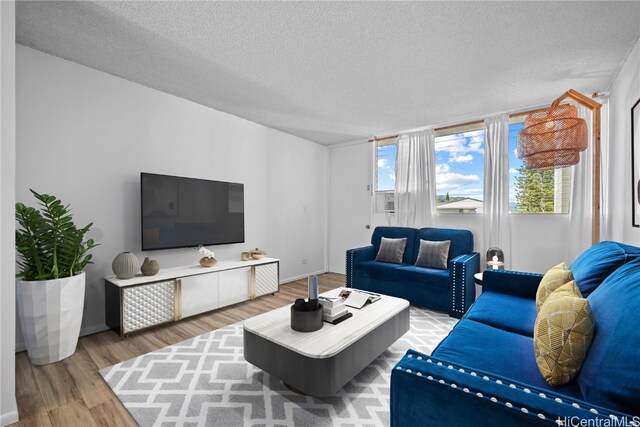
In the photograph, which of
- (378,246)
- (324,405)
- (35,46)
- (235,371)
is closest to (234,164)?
(35,46)

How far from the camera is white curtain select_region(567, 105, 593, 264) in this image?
127 inches

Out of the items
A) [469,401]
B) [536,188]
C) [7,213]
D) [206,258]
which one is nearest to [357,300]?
[469,401]

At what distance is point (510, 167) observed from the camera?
377cm

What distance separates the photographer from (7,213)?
5.21 feet

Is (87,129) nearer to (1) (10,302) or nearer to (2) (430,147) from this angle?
(1) (10,302)


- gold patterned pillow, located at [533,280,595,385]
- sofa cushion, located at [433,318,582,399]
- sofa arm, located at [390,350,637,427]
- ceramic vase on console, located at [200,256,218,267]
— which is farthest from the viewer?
ceramic vase on console, located at [200,256,218,267]

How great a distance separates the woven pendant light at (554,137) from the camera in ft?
7.63

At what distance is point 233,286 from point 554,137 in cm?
353

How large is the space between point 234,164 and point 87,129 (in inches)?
64.9

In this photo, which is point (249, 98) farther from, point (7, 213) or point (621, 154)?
point (621, 154)

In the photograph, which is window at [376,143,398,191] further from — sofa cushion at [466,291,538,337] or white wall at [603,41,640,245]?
sofa cushion at [466,291,538,337]

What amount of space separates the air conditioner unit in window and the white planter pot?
13.3 feet

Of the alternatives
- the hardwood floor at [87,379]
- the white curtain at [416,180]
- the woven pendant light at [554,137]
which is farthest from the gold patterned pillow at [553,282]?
the hardwood floor at [87,379]

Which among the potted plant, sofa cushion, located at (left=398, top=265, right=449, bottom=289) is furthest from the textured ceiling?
sofa cushion, located at (left=398, top=265, right=449, bottom=289)
